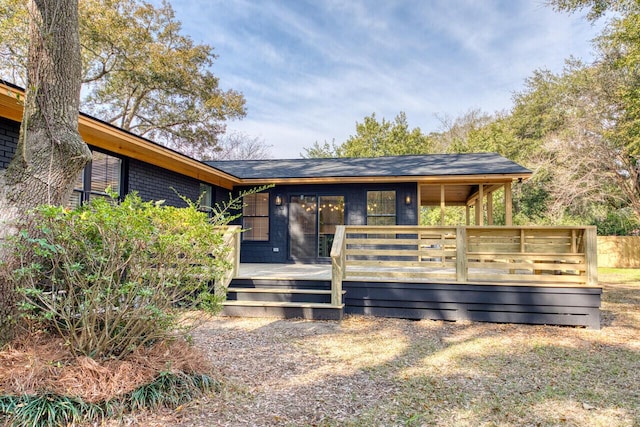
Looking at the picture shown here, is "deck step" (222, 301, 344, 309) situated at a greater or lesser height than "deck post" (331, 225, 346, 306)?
lesser

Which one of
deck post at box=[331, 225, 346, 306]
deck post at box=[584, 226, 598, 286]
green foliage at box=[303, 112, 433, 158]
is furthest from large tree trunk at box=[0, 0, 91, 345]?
green foliage at box=[303, 112, 433, 158]

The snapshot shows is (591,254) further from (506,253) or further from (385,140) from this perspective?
(385,140)

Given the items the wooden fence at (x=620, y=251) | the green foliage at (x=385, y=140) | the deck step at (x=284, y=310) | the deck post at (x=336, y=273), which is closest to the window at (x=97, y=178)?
the deck step at (x=284, y=310)

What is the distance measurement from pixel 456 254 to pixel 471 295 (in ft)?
2.05

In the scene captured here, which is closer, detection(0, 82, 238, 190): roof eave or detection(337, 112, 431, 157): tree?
detection(0, 82, 238, 190): roof eave

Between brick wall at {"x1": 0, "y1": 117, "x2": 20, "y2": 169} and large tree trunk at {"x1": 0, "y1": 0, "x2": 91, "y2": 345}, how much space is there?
2.12 m

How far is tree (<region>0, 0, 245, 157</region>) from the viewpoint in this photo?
597 inches

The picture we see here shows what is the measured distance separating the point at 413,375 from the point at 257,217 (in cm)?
671

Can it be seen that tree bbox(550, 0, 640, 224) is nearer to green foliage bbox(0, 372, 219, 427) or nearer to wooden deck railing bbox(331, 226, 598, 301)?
wooden deck railing bbox(331, 226, 598, 301)

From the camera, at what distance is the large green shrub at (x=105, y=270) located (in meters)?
2.49

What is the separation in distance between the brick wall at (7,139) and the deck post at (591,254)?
732 centimetres

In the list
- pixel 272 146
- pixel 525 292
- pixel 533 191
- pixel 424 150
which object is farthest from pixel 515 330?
pixel 272 146

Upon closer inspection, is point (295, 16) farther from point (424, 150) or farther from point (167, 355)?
point (167, 355)

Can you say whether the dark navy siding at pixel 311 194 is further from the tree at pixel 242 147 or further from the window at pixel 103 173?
the tree at pixel 242 147
